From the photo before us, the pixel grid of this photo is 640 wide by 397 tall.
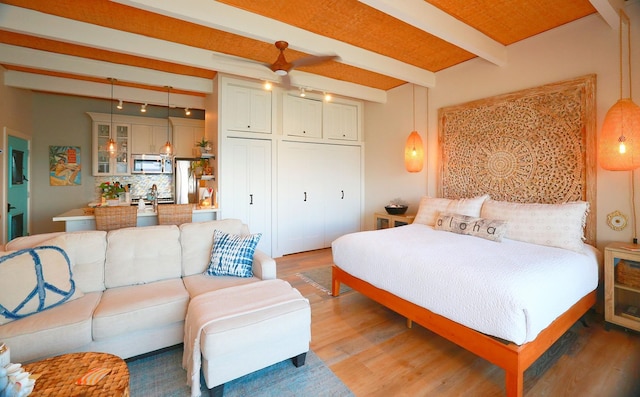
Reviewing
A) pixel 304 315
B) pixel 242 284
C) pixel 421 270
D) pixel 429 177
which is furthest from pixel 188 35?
pixel 429 177

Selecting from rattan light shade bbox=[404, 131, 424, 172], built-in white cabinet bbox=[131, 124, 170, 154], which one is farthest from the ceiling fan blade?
built-in white cabinet bbox=[131, 124, 170, 154]

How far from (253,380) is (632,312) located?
3.27 m

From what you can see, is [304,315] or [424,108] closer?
[304,315]

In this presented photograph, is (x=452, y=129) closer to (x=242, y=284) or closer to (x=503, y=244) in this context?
(x=503, y=244)

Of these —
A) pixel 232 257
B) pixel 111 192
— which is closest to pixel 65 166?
pixel 111 192

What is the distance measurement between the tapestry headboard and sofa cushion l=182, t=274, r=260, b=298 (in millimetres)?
3213

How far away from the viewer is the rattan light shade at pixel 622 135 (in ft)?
8.11

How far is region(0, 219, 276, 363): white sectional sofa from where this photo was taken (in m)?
1.76

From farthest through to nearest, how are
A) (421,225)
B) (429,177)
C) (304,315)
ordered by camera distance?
(429,177)
(421,225)
(304,315)

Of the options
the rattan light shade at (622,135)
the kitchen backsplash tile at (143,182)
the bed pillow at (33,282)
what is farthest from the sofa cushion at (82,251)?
the rattan light shade at (622,135)

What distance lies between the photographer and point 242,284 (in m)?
2.41

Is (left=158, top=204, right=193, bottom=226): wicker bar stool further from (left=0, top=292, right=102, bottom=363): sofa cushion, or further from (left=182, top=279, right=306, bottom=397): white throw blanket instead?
(left=182, top=279, right=306, bottom=397): white throw blanket

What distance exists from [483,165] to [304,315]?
3199mm

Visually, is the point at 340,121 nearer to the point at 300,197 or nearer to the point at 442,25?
the point at 300,197
